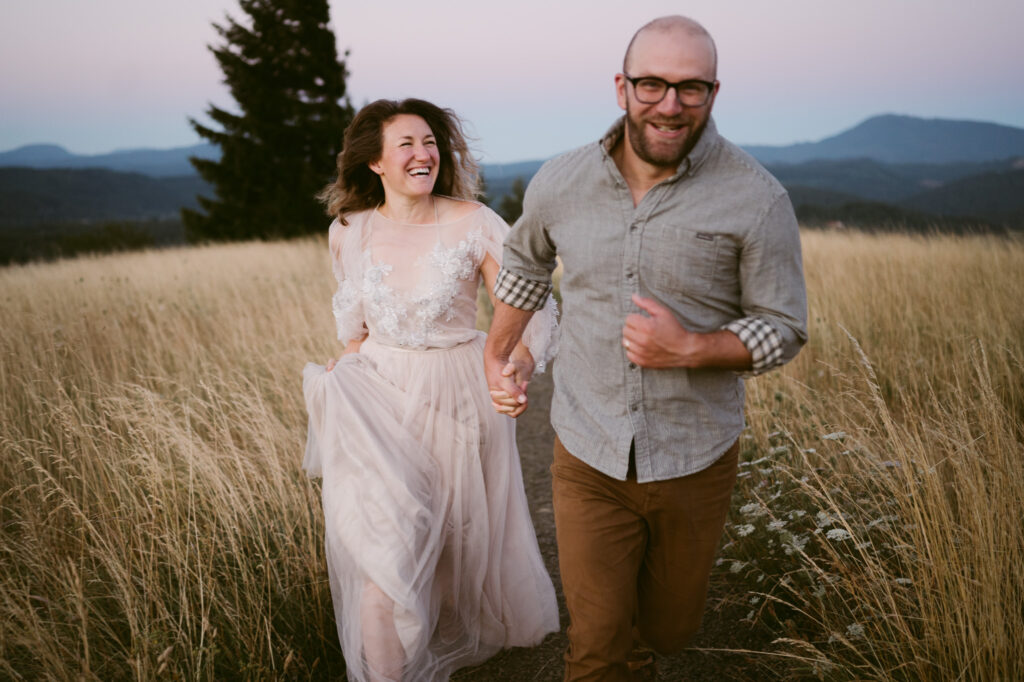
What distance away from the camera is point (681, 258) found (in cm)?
202

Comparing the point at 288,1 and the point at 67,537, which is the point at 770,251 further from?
the point at 288,1

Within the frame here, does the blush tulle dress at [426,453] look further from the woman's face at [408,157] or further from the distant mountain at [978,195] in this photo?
the distant mountain at [978,195]

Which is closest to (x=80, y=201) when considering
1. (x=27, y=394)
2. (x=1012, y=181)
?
(x=27, y=394)

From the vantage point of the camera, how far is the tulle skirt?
2740 millimetres

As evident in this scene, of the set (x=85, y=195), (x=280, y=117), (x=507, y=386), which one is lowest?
(x=507, y=386)

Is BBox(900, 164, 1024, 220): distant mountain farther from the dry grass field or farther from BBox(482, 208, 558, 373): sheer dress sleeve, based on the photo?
BBox(482, 208, 558, 373): sheer dress sleeve

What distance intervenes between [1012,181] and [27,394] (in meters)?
94.1

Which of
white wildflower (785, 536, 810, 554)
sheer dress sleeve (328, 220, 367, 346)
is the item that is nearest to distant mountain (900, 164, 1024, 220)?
white wildflower (785, 536, 810, 554)

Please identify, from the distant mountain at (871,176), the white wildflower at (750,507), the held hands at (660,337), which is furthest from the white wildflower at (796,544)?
the distant mountain at (871,176)

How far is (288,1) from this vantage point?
23234mm

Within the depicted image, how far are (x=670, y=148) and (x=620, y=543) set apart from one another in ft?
4.27

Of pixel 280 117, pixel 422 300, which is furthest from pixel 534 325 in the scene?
pixel 280 117

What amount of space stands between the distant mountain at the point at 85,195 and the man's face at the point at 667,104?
9722cm

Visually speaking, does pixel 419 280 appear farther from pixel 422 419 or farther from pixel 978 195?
pixel 978 195
